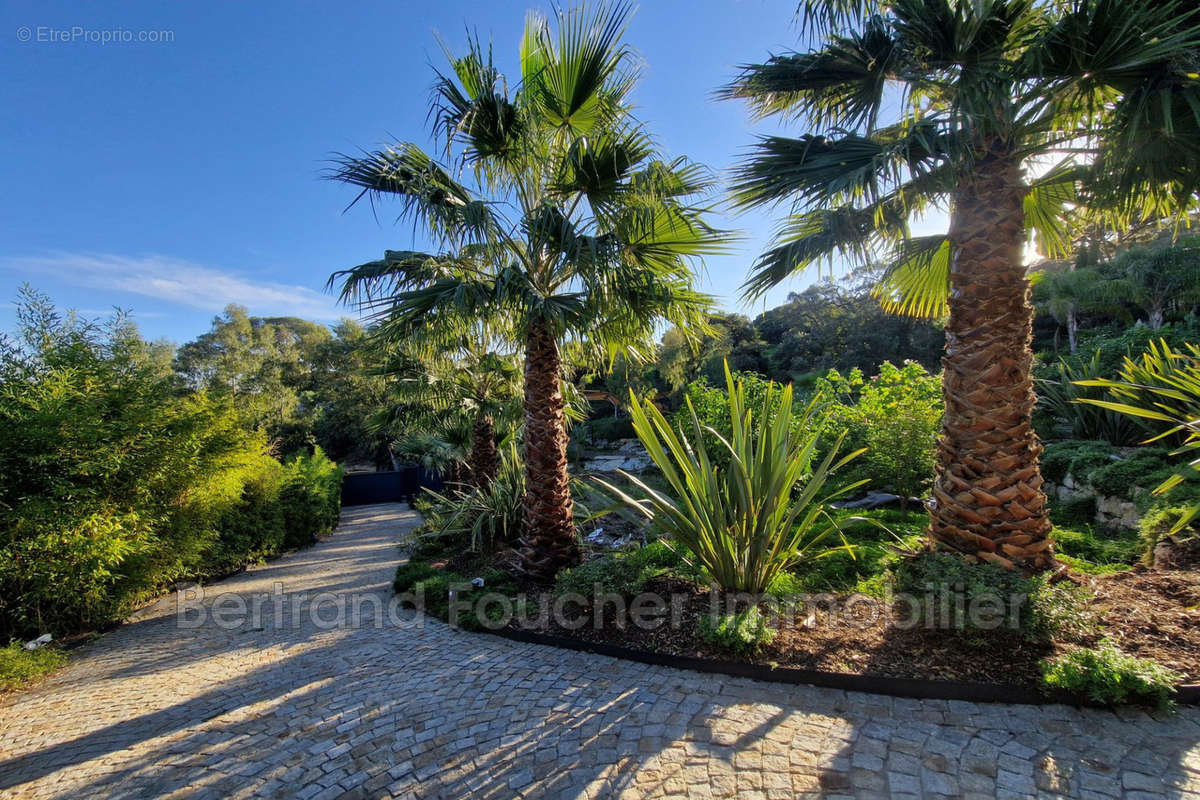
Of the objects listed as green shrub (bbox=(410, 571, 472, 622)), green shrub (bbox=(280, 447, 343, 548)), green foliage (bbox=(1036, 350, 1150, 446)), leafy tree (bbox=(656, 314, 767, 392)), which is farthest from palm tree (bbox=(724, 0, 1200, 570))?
leafy tree (bbox=(656, 314, 767, 392))

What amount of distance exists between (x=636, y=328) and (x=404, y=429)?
6.11m

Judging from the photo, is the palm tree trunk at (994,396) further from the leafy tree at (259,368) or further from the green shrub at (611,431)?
the leafy tree at (259,368)

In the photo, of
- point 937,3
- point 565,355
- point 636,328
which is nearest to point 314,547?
point 565,355

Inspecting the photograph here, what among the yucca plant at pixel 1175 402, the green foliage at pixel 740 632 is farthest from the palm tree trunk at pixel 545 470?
the yucca plant at pixel 1175 402

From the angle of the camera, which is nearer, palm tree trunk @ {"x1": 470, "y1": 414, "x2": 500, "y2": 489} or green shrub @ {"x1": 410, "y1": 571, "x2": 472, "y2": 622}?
green shrub @ {"x1": 410, "y1": 571, "x2": 472, "y2": 622}

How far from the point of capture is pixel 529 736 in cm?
234

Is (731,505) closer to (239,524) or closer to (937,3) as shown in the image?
(937,3)

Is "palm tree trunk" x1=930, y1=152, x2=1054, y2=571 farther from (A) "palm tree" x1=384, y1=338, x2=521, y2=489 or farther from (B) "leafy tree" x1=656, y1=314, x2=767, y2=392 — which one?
(B) "leafy tree" x1=656, y1=314, x2=767, y2=392

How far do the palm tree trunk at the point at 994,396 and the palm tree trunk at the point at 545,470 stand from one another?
321cm

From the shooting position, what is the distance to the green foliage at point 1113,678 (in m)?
2.04

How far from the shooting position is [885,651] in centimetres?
265

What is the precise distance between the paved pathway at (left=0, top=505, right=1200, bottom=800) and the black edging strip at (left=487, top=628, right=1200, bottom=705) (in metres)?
0.05

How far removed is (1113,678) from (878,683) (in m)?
0.95

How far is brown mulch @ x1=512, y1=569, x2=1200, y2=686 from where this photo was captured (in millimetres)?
2393
